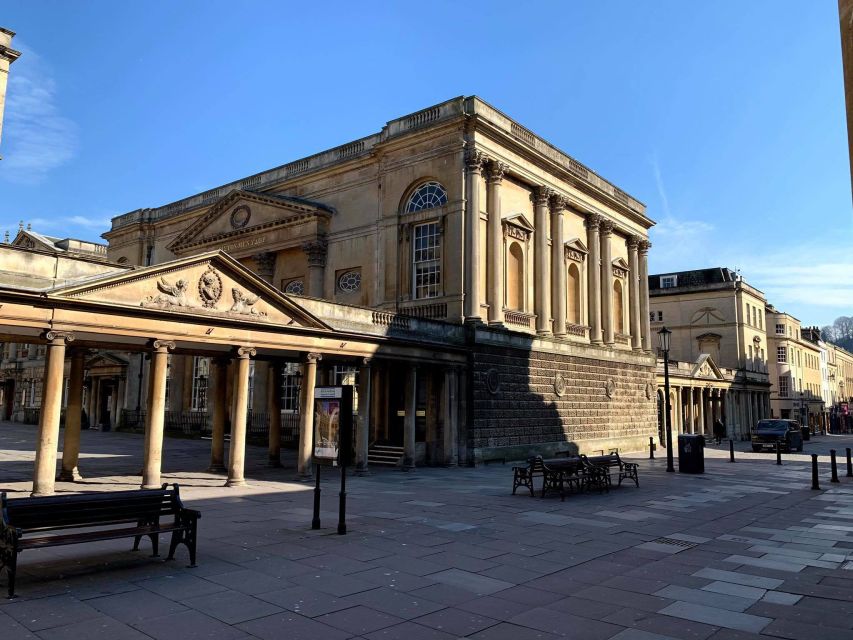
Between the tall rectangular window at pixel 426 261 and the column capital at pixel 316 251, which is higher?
the column capital at pixel 316 251

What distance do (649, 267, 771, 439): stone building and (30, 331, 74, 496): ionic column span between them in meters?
48.1

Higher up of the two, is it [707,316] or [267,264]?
[707,316]

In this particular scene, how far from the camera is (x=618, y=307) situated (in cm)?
3903

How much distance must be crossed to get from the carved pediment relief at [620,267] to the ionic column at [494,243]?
13371 millimetres

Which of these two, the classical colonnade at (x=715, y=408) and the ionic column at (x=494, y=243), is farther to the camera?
the classical colonnade at (x=715, y=408)

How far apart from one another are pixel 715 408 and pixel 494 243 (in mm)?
37101

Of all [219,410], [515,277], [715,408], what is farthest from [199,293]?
[715,408]

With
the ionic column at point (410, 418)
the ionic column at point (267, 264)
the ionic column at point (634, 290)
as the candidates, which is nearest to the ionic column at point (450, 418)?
the ionic column at point (410, 418)

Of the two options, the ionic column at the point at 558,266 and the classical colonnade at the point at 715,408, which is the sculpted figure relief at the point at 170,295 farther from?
the classical colonnade at the point at 715,408

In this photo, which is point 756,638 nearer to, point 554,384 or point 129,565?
point 129,565

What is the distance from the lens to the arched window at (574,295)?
113ft

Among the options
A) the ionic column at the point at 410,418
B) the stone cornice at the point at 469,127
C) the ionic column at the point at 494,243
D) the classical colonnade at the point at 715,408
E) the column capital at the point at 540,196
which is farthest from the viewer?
the classical colonnade at the point at 715,408

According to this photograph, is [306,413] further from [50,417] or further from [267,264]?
[267,264]

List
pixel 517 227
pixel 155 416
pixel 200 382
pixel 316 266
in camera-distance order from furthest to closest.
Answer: pixel 200 382 < pixel 316 266 < pixel 517 227 < pixel 155 416
